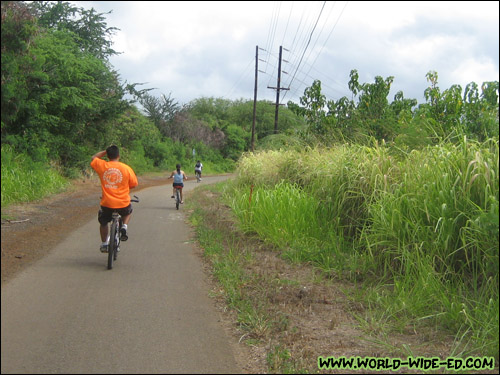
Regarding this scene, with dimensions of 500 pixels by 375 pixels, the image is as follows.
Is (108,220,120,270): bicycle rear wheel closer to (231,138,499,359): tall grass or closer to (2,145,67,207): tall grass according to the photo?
(2,145,67,207): tall grass

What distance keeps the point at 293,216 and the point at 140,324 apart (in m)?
4.96

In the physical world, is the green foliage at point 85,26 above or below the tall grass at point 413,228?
above

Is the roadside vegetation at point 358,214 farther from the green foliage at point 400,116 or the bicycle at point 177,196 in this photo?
the bicycle at point 177,196

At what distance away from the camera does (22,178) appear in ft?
11.1

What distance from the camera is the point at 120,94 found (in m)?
21.9

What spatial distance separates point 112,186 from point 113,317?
7.96ft

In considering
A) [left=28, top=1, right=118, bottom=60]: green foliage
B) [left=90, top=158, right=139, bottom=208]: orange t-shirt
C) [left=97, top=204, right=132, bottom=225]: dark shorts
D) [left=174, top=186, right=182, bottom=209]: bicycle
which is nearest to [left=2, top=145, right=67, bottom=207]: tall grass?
[left=90, top=158, right=139, bottom=208]: orange t-shirt

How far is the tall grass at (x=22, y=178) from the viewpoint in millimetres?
2810

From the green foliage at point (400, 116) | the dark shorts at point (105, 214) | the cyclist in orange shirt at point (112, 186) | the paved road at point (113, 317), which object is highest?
the green foliage at point (400, 116)

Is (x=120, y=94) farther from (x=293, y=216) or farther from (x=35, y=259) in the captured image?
(x=35, y=259)

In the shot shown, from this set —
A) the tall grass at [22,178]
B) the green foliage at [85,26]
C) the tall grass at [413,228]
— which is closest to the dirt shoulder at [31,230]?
the tall grass at [22,178]

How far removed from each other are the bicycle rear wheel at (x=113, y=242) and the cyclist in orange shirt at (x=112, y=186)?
0.34 ft

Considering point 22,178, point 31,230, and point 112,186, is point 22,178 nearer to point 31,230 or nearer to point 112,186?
A: point 31,230

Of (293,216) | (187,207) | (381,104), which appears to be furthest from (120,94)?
(293,216)
